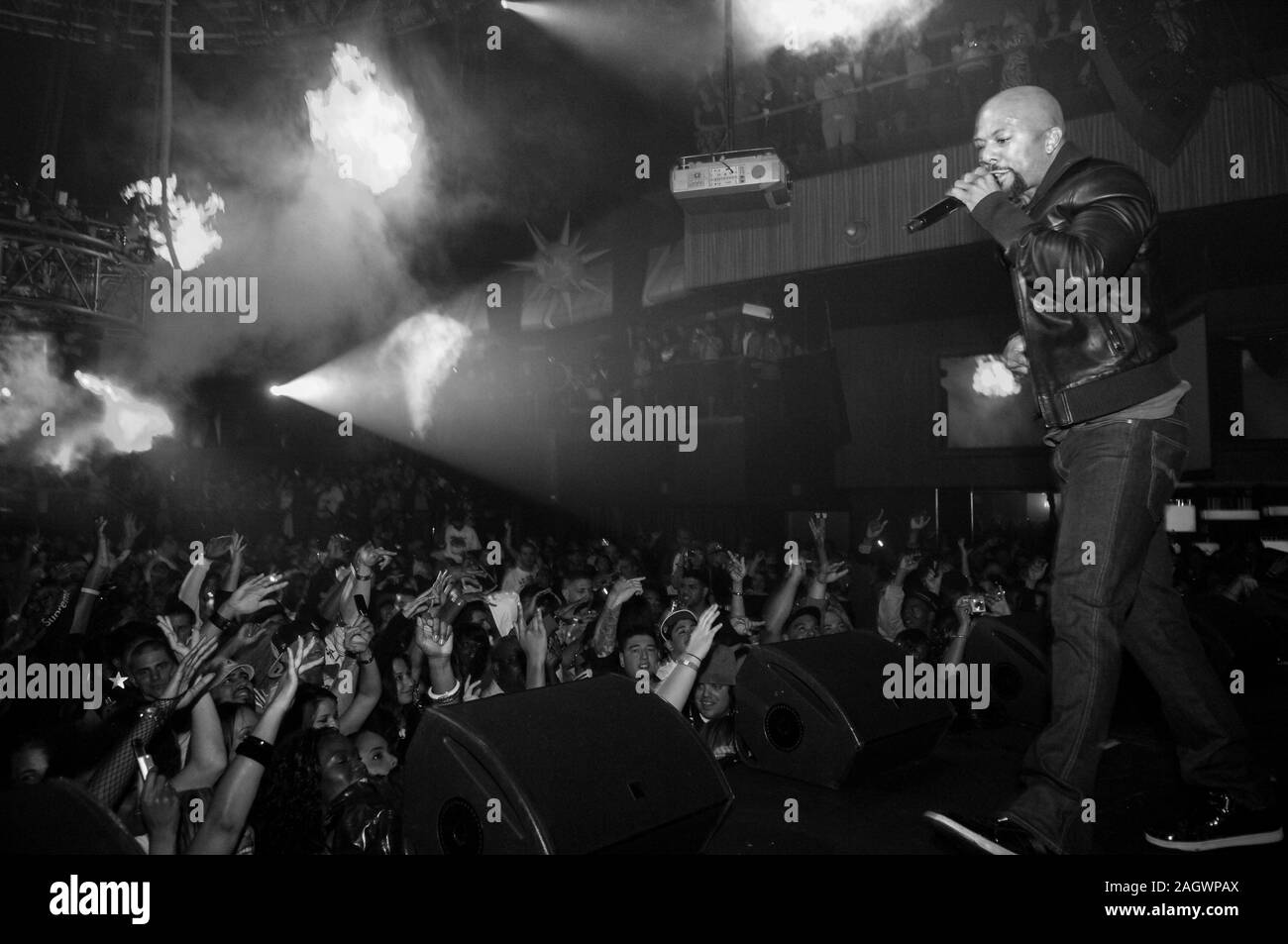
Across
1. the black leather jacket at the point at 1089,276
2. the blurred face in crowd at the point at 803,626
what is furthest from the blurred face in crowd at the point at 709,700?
the black leather jacket at the point at 1089,276

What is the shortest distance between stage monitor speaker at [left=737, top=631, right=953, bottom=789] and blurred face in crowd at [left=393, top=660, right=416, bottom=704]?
1643mm

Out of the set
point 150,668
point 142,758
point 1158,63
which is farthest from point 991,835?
point 1158,63

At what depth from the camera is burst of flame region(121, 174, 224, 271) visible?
12.7 meters

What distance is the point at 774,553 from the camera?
12.1 meters

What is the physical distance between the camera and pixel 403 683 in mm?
3980

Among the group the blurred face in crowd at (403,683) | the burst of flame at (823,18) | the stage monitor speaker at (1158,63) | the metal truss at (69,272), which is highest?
the burst of flame at (823,18)

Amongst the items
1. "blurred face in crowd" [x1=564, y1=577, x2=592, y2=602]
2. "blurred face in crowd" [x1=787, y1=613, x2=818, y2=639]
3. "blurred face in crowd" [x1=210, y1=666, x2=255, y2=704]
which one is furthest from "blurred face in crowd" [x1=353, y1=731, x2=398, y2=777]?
"blurred face in crowd" [x1=564, y1=577, x2=592, y2=602]

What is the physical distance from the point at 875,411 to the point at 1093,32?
22.3 ft

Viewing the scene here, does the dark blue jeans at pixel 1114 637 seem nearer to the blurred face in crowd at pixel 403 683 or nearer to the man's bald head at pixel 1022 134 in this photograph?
the man's bald head at pixel 1022 134

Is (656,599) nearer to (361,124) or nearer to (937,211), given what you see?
(937,211)

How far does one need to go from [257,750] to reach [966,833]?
6.03 feet

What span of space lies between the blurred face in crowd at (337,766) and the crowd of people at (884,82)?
7.59 metres

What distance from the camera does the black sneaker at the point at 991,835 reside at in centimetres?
178

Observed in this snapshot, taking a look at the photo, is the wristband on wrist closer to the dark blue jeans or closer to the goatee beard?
the dark blue jeans
